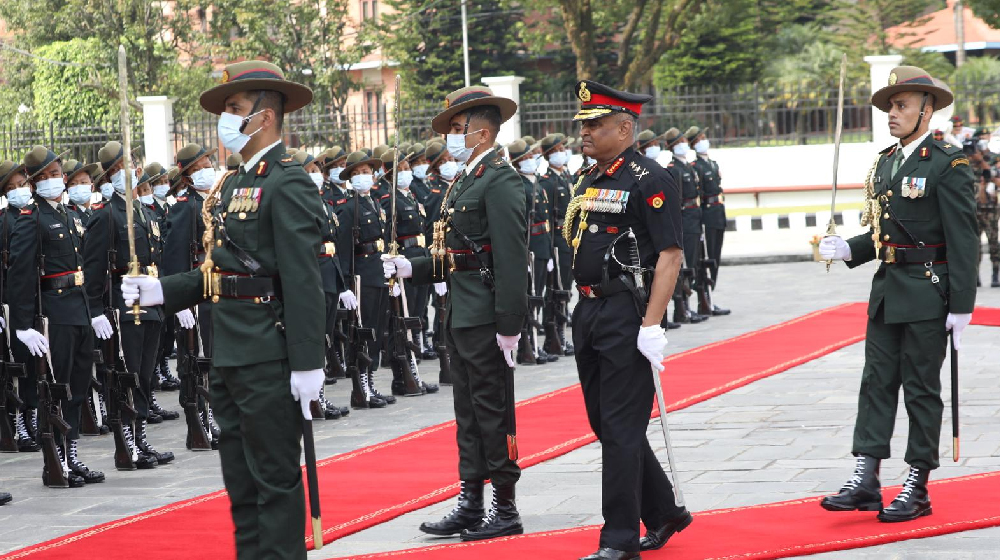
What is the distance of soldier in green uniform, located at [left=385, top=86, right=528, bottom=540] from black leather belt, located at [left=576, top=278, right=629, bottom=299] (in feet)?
2.06

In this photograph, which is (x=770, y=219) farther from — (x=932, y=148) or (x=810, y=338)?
(x=932, y=148)

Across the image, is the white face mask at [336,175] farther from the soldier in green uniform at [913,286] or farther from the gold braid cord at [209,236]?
the gold braid cord at [209,236]

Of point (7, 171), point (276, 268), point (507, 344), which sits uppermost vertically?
point (7, 171)

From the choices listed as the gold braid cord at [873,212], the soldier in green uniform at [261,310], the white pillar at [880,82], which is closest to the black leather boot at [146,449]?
the soldier in green uniform at [261,310]

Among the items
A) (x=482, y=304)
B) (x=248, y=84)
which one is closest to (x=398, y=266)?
(x=482, y=304)

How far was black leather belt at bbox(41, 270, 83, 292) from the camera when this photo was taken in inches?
360

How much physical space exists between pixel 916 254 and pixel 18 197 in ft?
18.9

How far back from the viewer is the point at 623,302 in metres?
5.97

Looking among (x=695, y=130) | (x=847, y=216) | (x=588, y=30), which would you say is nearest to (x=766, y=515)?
(x=695, y=130)

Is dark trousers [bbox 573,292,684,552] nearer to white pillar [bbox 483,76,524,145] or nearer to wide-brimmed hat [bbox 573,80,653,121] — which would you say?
wide-brimmed hat [bbox 573,80,653,121]

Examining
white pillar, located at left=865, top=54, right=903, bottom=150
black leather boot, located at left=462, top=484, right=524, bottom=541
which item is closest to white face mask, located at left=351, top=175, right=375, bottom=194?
black leather boot, located at left=462, top=484, right=524, bottom=541

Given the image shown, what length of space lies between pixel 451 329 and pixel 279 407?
5.65 ft

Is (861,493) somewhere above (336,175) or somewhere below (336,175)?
below

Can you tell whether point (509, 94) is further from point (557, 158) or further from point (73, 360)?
point (73, 360)
